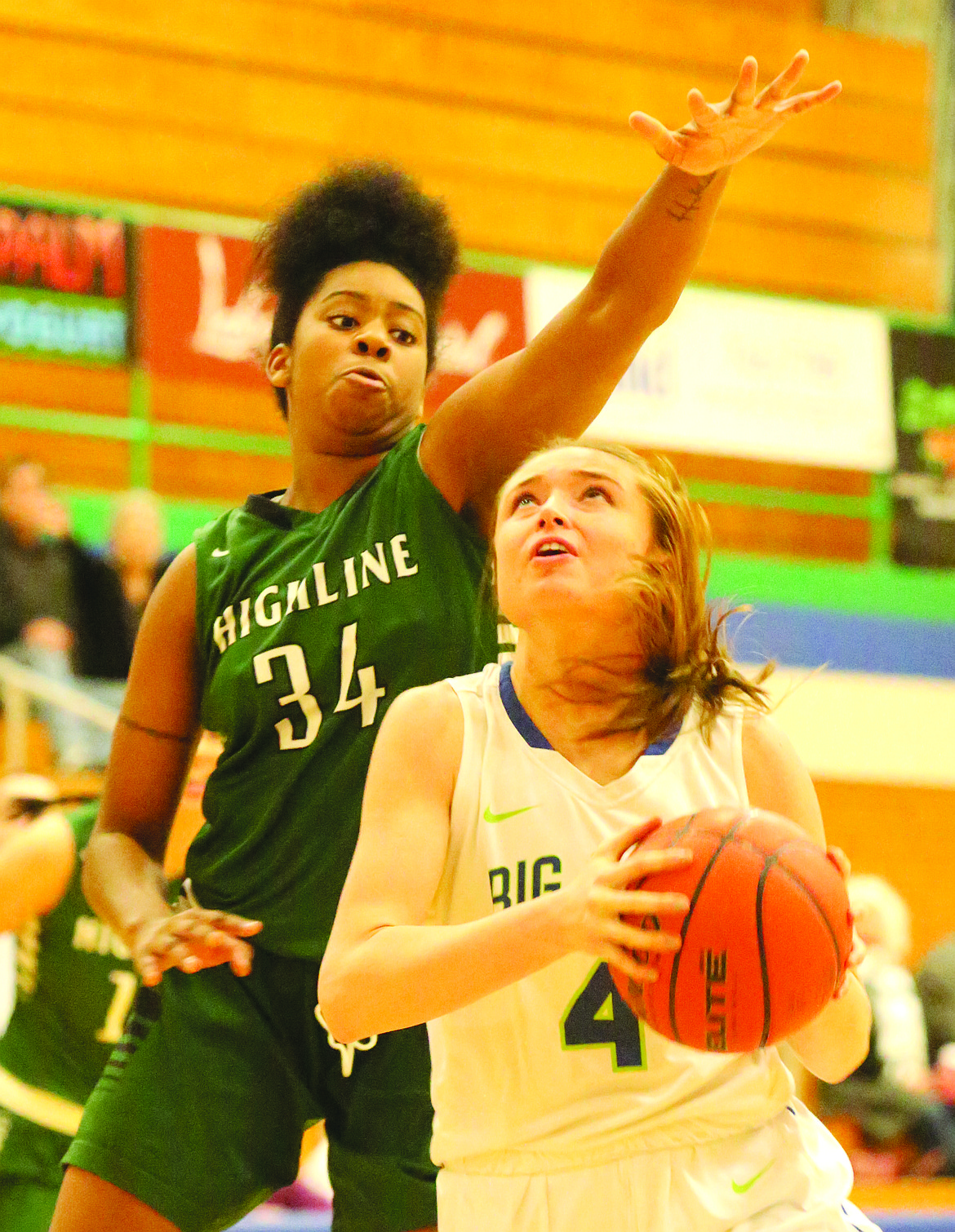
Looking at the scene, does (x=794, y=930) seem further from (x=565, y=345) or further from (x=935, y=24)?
(x=935, y=24)

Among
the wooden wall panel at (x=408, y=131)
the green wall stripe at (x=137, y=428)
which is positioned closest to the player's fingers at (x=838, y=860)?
the green wall stripe at (x=137, y=428)

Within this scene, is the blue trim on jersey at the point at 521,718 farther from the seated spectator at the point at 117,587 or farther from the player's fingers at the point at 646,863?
the seated spectator at the point at 117,587

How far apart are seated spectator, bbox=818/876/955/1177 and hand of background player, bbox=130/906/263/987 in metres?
4.76

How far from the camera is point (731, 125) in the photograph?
84.7 inches

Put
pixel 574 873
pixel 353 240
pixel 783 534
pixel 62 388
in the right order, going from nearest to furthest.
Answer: pixel 574 873
pixel 353 240
pixel 62 388
pixel 783 534

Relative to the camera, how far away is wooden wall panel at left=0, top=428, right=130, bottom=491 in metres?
9.14

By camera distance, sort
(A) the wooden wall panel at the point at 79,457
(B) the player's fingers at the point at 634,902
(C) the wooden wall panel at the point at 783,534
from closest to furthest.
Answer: (B) the player's fingers at the point at 634,902, (A) the wooden wall panel at the point at 79,457, (C) the wooden wall panel at the point at 783,534

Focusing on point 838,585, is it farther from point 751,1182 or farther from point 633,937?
point 633,937

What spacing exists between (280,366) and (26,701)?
4282mm

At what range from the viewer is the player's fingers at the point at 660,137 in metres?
2.13

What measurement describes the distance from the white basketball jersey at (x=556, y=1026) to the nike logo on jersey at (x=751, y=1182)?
5 cm

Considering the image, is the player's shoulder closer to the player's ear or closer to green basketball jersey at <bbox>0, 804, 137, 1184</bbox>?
the player's ear

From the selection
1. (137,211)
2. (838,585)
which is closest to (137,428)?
(137,211)

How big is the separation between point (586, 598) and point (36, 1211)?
7.23 feet
